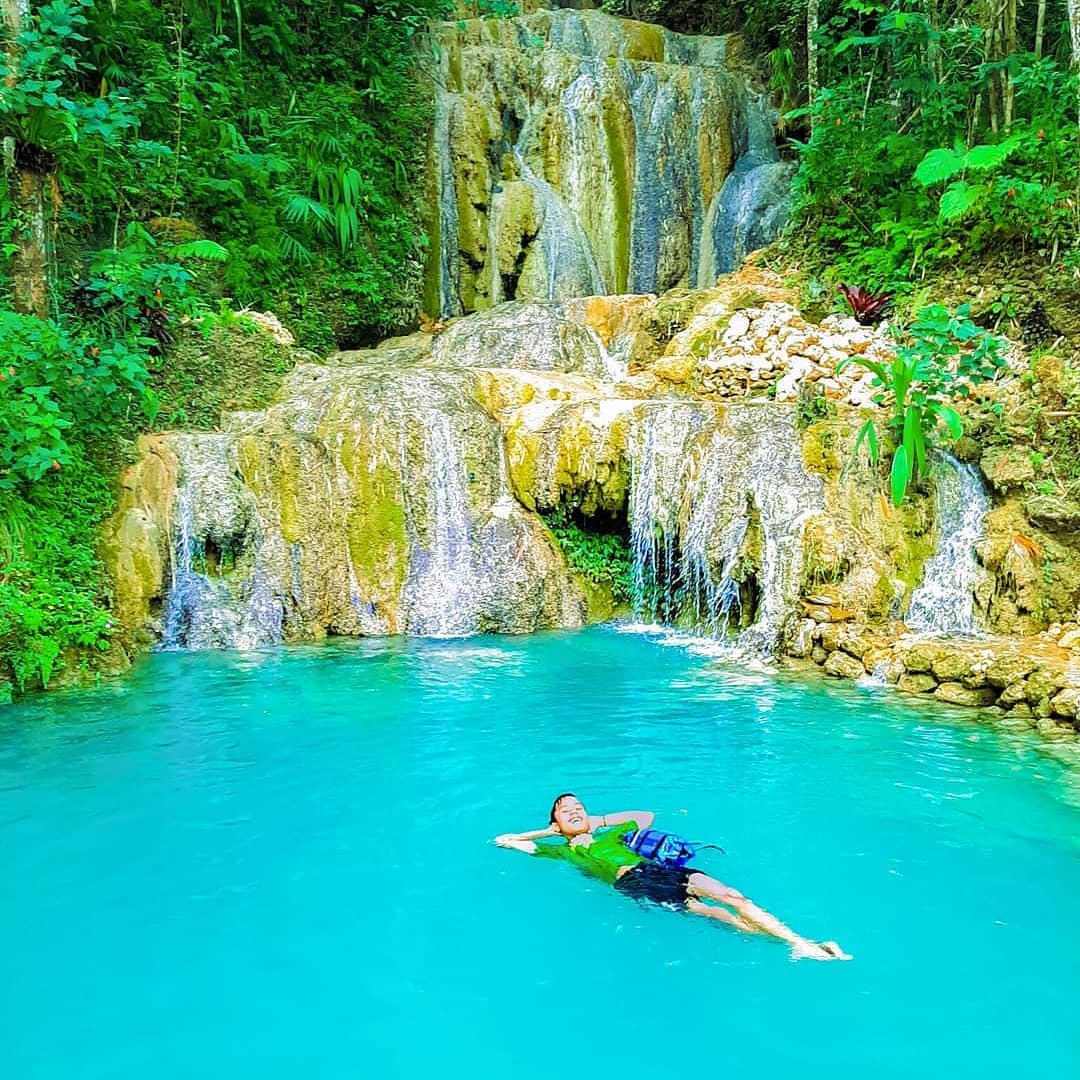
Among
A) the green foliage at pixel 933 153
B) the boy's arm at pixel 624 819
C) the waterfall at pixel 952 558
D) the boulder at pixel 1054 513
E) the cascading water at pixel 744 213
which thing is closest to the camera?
the boy's arm at pixel 624 819

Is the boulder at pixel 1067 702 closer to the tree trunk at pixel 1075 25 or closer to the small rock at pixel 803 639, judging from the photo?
the small rock at pixel 803 639

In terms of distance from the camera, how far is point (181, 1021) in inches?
137

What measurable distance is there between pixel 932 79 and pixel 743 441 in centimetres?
679

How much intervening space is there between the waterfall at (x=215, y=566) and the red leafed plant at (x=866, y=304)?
25.7 feet

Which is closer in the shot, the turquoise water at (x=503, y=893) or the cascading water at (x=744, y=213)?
the turquoise water at (x=503, y=893)

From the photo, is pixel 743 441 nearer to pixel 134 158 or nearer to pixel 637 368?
pixel 637 368

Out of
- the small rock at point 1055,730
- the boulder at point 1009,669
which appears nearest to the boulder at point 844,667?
the boulder at point 1009,669

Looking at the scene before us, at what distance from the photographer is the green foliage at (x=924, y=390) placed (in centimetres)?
859

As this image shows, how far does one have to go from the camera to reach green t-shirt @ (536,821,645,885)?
4.32 m

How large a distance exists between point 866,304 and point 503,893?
9883 millimetres

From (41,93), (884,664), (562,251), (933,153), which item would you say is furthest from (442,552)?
(562,251)

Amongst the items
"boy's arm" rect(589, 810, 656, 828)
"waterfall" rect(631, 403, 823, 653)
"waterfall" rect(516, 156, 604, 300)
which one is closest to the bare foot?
"boy's arm" rect(589, 810, 656, 828)

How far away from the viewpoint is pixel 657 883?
419cm

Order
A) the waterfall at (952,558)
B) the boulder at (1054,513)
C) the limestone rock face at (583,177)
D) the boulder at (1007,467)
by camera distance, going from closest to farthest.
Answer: the boulder at (1054,513) < the waterfall at (952,558) < the boulder at (1007,467) < the limestone rock face at (583,177)
